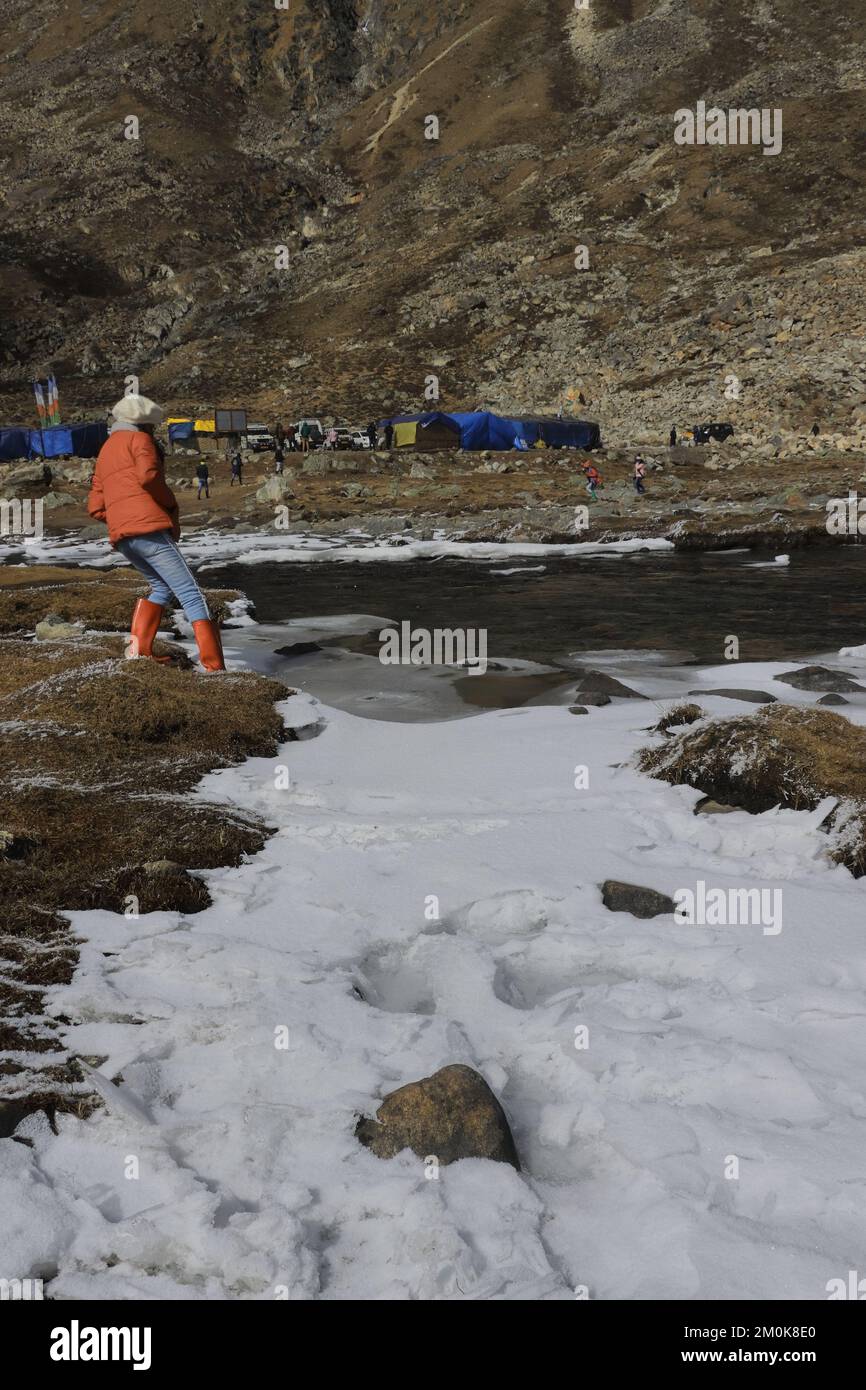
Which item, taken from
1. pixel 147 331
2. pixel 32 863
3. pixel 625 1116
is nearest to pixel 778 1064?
pixel 625 1116

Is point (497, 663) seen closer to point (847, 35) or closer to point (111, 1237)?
point (111, 1237)

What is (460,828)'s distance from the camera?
21.0 ft

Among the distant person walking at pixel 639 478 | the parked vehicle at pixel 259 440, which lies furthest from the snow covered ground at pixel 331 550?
the parked vehicle at pixel 259 440

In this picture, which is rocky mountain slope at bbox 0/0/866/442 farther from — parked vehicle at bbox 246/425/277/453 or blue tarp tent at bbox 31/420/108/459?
blue tarp tent at bbox 31/420/108/459

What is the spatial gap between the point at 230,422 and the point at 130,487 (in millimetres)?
54948

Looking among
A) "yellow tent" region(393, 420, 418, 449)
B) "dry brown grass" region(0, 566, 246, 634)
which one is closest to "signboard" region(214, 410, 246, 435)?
"yellow tent" region(393, 420, 418, 449)

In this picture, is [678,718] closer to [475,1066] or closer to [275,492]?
[475,1066]

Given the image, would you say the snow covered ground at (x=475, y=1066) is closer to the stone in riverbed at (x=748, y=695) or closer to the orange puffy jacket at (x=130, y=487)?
the stone in riverbed at (x=748, y=695)

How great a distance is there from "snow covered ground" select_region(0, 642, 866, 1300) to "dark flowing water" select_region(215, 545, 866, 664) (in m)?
8.12

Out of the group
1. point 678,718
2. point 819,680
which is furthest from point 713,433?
point 678,718

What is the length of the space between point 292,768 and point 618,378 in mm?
68147

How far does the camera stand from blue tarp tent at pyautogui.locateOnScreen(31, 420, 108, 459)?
60.8m

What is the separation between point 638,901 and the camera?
523 centimetres

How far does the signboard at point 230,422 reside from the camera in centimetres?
6019
